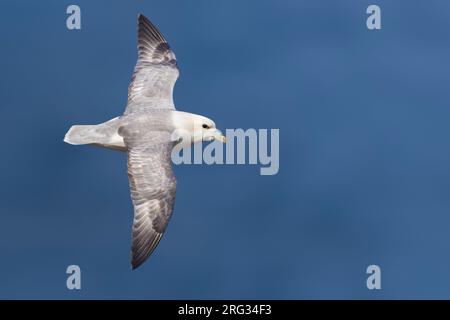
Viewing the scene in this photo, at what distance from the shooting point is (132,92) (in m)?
17.0

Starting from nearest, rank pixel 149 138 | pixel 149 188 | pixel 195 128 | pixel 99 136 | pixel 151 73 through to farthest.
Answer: pixel 149 188, pixel 149 138, pixel 99 136, pixel 195 128, pixel 151 73

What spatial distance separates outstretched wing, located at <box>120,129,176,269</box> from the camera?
586 inches

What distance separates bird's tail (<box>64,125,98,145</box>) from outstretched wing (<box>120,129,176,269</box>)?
1.74 feet

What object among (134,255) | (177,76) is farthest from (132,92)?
(134,255)

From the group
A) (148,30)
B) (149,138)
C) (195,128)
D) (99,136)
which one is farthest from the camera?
(148,30)

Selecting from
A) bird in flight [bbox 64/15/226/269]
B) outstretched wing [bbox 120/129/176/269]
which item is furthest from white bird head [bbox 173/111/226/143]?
outstretched wing [bbox 120/129/176/269]

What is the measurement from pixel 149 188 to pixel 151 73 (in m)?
2.85

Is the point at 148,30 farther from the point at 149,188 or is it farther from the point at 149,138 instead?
the point at 149,188

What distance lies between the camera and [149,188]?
1518cm

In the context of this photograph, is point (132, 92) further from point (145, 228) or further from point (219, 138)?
point (145, 228)

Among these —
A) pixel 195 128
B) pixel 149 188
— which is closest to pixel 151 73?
pixel 195 128

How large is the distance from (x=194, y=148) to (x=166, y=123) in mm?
775

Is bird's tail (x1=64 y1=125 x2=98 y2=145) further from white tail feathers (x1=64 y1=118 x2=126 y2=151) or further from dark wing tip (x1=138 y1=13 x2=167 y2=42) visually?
dark wing tip (x1=138 y1=13 x2=167 y2=42)

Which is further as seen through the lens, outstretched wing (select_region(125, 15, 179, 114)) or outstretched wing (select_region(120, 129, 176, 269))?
outstretched wing (select_region(125, 15, 179, 114))
